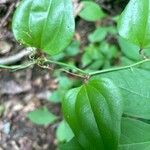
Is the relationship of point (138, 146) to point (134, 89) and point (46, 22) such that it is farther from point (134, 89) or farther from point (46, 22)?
point (46, 22)

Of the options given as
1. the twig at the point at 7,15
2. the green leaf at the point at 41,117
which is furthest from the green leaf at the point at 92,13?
the green leaf at the point at 41,117

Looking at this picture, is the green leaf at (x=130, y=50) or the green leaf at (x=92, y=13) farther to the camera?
the green leaf at (x=92, y=13)

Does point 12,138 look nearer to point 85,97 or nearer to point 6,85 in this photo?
point 6,85

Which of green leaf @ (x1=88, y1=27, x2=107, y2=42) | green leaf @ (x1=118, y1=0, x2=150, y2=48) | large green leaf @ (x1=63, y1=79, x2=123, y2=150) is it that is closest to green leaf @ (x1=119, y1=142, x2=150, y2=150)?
large green leaf @ (x1=63, y1=79, x2=123, y2=150)

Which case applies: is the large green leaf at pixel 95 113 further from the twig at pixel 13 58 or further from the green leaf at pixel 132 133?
the twig at pixel 13 58

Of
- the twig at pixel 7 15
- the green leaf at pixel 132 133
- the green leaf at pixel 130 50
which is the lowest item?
the green leaf at pixel 130 50

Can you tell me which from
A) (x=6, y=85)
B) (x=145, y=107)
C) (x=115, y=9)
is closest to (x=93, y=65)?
(x=115, y=9)

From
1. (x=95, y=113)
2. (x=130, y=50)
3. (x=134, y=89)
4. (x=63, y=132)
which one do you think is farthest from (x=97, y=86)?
(x=63, y=132)
